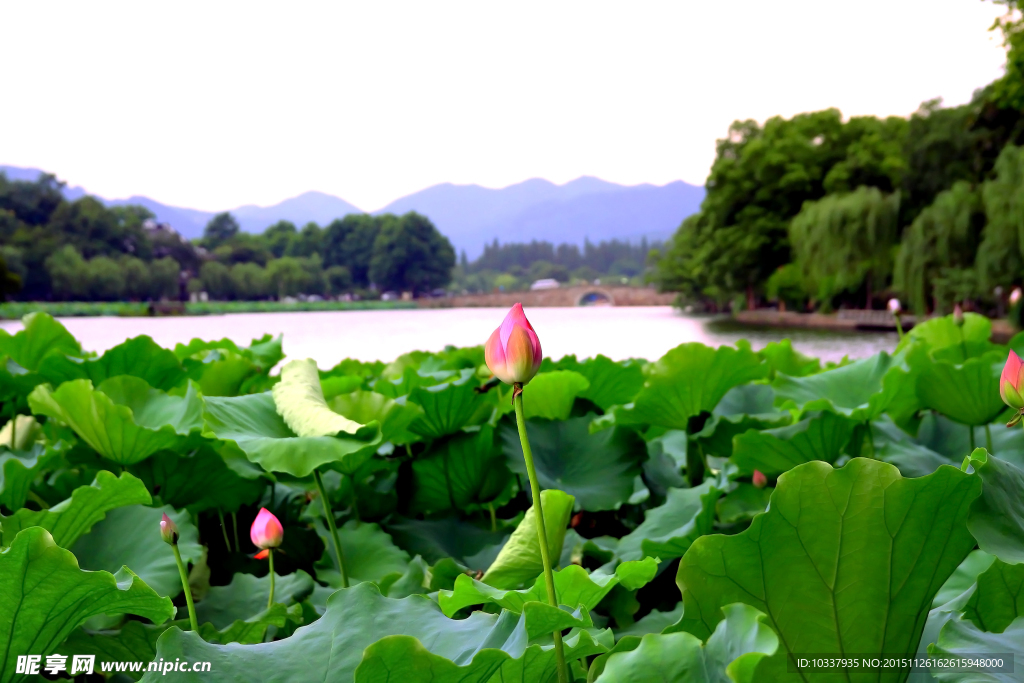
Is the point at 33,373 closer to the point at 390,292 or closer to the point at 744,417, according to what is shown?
the point at 744,417

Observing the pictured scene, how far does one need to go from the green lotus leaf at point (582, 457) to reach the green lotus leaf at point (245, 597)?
352 millimetres

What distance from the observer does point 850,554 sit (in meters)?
0.47

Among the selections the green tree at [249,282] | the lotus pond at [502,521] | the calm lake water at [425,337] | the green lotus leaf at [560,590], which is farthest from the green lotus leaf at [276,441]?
the green tree at [249,282]

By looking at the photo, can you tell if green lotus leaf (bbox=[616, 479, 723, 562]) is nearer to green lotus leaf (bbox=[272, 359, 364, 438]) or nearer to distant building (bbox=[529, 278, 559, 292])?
green lotus leaf (bbox=[272, 359, 364, 438])

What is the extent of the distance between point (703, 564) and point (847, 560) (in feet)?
0.32

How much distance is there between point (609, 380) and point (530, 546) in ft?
2.58

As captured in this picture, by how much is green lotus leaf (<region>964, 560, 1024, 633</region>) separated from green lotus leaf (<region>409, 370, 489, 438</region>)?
2.25 ft

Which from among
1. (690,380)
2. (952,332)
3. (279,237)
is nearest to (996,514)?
(690,380)

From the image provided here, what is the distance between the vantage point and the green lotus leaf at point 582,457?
1073 millimetres

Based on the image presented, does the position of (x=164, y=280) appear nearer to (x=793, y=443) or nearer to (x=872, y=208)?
(x=872, y=208)

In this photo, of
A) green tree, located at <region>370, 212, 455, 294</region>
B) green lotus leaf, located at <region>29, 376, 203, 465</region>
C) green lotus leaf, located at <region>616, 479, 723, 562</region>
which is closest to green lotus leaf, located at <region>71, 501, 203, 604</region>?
green lotus leaf, located at <region>29, 376, 203, 465</region>

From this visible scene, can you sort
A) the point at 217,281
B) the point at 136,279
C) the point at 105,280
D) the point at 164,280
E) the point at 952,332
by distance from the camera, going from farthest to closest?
the point at 217,281 < the point at 164,280 < the point at 136,279 < the point at 105,280 < the point at 952,332

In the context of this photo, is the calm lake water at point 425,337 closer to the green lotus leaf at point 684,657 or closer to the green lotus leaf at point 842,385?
the green lotus leaf at point 842,385

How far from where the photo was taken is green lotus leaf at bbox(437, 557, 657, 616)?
0.53m
